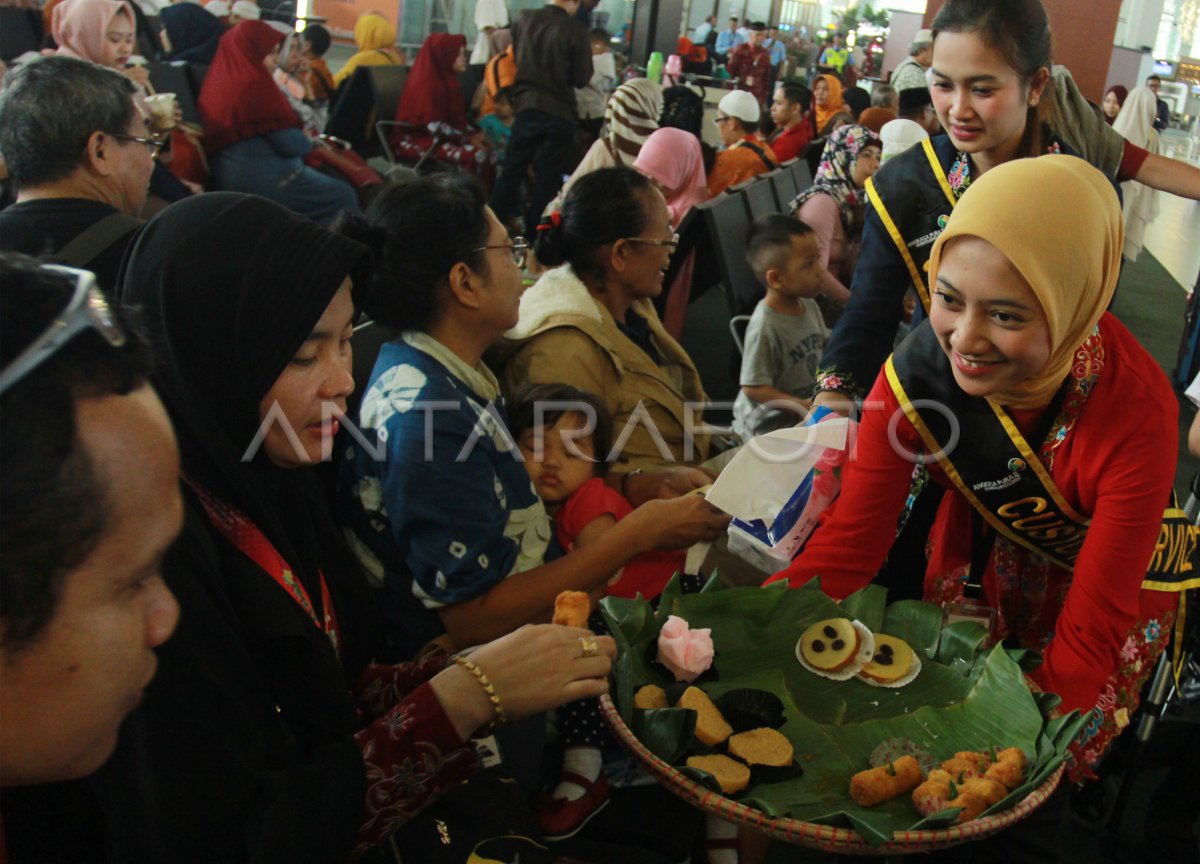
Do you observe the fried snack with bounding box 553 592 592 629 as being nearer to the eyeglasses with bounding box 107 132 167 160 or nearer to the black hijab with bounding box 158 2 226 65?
the eyeglasses with bounding box 107 132 167 160

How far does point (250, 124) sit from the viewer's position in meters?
4.94

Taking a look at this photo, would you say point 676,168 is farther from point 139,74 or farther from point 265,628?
point 265,628

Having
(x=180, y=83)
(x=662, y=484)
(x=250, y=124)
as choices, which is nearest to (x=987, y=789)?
(x=662, y=484)

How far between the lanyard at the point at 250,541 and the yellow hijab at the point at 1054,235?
1.07 metres

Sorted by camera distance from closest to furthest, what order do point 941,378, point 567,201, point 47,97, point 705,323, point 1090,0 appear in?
point 941,378
point 47,97
point 567,201
point 705,323
point 1090,0

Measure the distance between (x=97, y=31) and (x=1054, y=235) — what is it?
4.24 metres

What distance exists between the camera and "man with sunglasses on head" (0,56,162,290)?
238cm

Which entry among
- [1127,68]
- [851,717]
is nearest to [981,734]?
[851,717]

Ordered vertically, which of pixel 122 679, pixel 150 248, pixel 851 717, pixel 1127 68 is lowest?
pixel 851 717

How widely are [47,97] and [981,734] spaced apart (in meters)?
2.54

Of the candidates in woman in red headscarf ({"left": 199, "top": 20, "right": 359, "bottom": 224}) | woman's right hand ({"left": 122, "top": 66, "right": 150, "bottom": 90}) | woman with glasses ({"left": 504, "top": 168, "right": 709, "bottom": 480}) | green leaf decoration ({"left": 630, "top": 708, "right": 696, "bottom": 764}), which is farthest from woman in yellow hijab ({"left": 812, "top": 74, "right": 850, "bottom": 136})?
green leaf decoration ({"left": 630, "top": 708, "right": 696, "bottom": 764})

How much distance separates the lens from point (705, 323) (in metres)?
6.37

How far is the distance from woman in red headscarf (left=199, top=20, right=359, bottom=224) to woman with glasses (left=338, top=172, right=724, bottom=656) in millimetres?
3177

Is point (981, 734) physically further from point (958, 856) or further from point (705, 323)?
point (705, 323)
